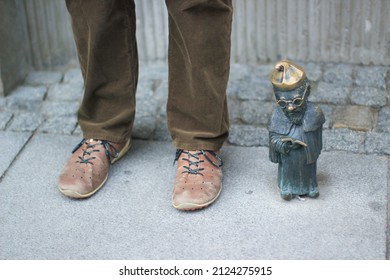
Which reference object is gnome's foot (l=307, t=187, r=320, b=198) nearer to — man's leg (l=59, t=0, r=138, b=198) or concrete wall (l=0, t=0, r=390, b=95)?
man's leg (l=59, t=0, r=138, b=198)

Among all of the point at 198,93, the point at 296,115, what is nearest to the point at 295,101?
the point at 296,115

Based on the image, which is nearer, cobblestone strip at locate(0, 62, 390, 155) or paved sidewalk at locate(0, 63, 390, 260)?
paved sidewalk at locate(0, 63, 390, 260)

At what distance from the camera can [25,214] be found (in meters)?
3.02

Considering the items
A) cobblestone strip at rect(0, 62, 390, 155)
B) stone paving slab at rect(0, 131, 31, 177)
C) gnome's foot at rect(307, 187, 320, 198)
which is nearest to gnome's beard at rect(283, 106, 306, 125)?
gnome's foot at rect(307, 187, 320, 198)

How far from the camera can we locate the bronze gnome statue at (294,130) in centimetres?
275

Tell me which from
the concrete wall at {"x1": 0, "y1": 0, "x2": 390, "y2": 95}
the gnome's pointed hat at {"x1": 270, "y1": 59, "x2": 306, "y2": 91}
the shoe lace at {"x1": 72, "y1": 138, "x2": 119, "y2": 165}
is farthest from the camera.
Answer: the concrete wall at {"x1": 0, "y1": 0, "x2": 390, "y2": 95}

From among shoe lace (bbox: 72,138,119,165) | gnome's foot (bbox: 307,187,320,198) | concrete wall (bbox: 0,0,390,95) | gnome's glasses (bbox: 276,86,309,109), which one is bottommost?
gnome's foot (bbox: 307,187,320,198)

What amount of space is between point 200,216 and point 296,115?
534mm

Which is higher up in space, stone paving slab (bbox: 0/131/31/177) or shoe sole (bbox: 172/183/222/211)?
shoe sole (bbox: 172/183/222/211)

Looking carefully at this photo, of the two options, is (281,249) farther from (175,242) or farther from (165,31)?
(165,31)

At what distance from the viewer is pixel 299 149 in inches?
111

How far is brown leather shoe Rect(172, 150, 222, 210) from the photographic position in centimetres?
295

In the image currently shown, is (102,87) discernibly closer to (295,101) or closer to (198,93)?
(198,93)

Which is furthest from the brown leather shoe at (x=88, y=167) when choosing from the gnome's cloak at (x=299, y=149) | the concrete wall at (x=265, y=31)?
the concrete wall at (x=265, y=31)
